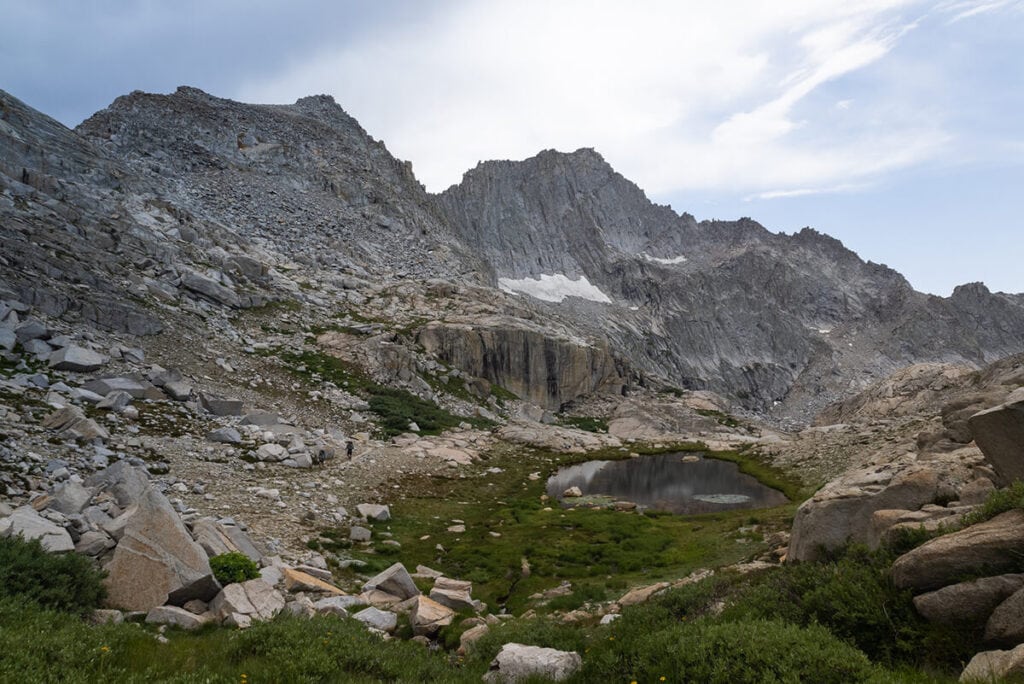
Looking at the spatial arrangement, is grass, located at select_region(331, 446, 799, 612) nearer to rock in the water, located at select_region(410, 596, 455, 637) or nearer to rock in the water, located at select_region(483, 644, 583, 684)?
rock in the water, located at select_region(410, 596, 455, 637)

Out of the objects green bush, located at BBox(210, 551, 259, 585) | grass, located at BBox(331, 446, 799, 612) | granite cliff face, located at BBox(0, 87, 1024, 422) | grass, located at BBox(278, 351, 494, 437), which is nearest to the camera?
green bush, located at BBox(210, 551, 259, 585)

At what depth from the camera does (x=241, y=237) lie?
232ft

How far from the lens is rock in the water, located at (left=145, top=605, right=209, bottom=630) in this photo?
11.6 m

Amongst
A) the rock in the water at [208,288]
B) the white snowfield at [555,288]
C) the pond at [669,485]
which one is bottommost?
the pond at [669,485]

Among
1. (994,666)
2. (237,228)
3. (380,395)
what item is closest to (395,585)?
(994,666)

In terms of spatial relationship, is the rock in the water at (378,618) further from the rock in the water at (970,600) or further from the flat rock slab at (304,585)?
the rock in the water at (970,600)

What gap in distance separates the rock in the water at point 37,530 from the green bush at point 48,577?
71 centimetres

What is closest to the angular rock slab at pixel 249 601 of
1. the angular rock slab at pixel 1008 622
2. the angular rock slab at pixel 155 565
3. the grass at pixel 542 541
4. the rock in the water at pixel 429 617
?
the angular rock slab at pixel 155 565

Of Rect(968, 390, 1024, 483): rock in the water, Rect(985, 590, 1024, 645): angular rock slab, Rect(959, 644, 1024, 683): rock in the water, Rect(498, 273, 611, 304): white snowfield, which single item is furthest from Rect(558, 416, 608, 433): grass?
Rect(498, 273, 611, 304): white snowfield

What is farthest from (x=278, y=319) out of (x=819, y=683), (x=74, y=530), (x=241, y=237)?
(x=819, y=683)

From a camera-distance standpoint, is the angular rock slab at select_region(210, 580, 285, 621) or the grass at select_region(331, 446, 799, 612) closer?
the angular rock slab at select_region(210, 580, 285, 621)

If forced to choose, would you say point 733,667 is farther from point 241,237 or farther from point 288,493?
point 241,237

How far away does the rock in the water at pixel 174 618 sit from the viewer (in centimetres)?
1162

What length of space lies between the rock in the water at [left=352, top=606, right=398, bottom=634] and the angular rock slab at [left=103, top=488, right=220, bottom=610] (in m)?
3.74
